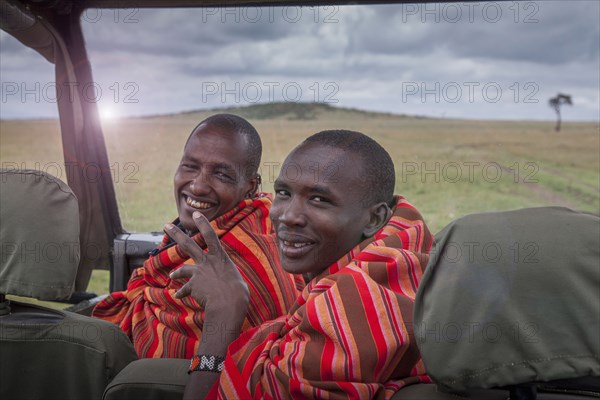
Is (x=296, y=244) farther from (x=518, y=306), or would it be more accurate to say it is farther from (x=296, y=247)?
(x=518, y=306)

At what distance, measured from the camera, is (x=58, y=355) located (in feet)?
6.70

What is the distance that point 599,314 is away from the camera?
50.0 inches

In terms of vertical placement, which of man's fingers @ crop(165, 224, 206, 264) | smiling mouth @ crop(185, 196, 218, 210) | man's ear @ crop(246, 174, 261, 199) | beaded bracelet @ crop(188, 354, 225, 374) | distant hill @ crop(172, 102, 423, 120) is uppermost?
distant hill @ crop(172, 102, 423, 120)

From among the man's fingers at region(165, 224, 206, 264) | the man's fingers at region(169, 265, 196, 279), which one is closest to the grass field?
the man's fingers at region(165, 224, 206, 264)

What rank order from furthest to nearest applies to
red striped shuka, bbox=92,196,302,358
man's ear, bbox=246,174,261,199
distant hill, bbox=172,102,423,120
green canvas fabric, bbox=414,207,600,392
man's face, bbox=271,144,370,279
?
distant hill, bbox=172,102,423,120
man's ear, bbox=246,174,261,199
red striped shuka, bbox=92,196,302,358
man's face, bbox=271,144,370,279
green canvas fabric, bbox=414,207,600,392

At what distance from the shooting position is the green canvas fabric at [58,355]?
2.01 metres

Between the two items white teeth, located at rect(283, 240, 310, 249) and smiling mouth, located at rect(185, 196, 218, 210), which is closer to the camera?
white teeth, located at rect(283, 240, 310, 249)

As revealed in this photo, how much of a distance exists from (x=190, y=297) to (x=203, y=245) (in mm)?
223

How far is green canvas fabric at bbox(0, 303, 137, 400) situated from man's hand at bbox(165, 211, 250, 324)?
251mm

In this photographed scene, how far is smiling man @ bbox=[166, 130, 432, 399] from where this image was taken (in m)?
1.58

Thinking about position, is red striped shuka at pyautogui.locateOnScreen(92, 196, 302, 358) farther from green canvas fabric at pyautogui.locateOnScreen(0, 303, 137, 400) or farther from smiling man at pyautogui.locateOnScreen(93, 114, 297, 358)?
green canvas fabric at pyautogui.locateOnScreen(0, 303, 137, 400)

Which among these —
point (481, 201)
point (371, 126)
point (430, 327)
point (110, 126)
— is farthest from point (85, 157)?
point (430, 327)

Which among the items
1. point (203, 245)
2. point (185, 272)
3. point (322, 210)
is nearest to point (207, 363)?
point (185, 272)

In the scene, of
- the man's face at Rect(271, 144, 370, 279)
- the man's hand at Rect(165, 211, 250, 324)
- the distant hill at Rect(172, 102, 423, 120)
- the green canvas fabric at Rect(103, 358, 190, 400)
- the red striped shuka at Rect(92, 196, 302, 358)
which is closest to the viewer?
the green canvas fabric at Rect(103, 358, 190, 400)
